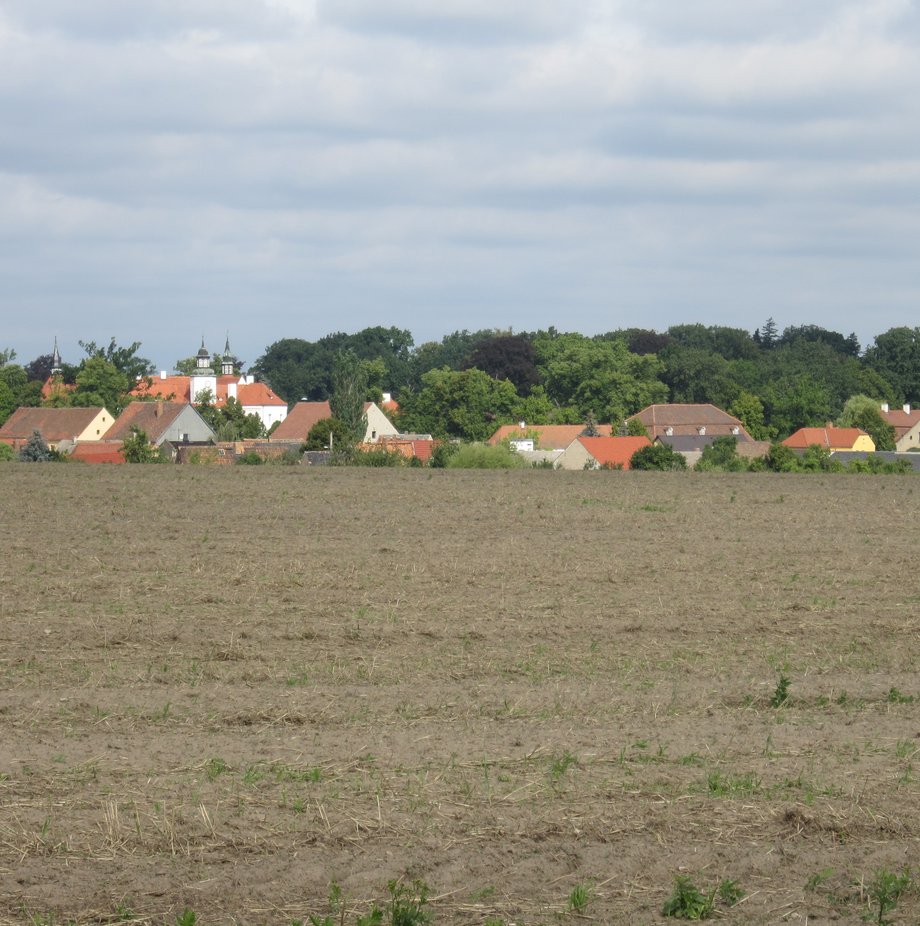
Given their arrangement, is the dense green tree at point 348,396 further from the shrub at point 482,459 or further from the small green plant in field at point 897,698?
the small green plant in field at point 897,698

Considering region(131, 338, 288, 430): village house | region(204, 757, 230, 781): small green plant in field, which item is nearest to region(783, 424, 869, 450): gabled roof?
region(131, 338, 288, 430): village house

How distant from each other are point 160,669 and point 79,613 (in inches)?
132

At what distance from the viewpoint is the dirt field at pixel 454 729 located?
23.2ft

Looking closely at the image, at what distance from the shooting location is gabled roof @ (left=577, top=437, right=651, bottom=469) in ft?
247

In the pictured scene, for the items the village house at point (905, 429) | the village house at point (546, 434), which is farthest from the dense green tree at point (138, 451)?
the village house at point (905, 429)

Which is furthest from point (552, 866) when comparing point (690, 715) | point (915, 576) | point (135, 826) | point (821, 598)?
point (915, 576)

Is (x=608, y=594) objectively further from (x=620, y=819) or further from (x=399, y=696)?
(x=620, y=819)

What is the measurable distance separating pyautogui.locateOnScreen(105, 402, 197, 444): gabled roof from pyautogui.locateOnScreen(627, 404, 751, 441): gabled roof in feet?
139

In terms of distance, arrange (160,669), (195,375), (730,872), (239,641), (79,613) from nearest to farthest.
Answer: (730,872)
(160,669)
(239,641)
(79,613)
(195,375)

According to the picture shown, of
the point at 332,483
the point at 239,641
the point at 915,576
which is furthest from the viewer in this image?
the point at 332,483

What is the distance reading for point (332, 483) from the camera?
41.8 metres

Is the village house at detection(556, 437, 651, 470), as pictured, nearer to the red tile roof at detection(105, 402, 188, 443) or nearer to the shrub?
the shrub

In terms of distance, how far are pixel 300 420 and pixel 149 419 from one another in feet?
73.0

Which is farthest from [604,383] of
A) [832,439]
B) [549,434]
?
[832,439]
